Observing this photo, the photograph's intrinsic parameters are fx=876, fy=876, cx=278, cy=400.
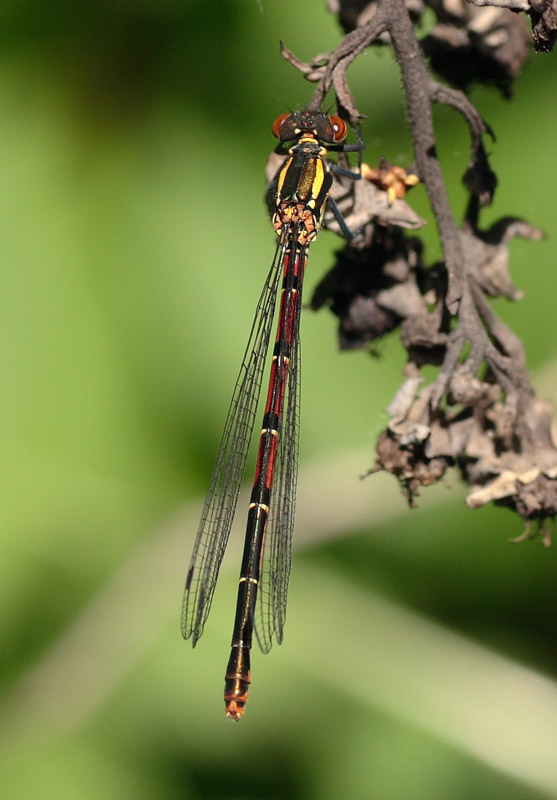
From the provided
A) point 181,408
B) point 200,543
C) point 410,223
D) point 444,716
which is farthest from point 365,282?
point 444,716

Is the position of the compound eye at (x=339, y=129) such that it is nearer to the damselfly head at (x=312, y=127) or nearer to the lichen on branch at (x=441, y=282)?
the damselfly head at (x=312, y=127)

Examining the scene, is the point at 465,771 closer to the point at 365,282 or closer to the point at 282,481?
the point at 282,481

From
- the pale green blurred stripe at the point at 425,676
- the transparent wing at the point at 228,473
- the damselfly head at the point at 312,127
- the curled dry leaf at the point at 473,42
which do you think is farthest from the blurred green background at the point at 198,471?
the curled dry leaf at the point at 473,42

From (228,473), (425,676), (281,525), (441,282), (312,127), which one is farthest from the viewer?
(425,676)

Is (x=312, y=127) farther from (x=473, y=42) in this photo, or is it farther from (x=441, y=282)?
(x=441, y=282)

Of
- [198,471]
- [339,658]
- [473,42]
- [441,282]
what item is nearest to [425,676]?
[339,658]

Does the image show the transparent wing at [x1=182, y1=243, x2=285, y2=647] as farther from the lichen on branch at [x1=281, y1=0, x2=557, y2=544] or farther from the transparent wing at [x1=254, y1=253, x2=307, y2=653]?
the lichen on branch at [x1=281, y1=0, x2=557, y2=544]
